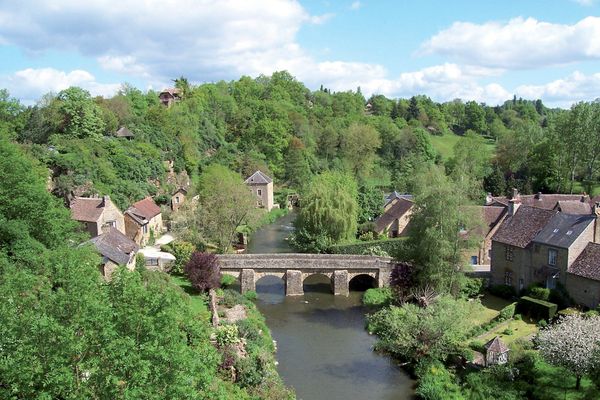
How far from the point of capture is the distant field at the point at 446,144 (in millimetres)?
118062

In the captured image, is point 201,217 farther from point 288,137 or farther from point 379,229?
point 288,137

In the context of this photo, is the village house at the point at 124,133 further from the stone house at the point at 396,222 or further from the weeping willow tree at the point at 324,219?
the stone house at the point at 396,222

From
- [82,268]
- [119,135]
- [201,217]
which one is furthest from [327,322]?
[119,135]

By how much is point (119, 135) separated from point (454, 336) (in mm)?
51356

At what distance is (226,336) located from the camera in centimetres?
2898

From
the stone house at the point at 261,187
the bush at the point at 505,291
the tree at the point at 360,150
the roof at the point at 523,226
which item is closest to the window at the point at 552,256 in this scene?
the roof at the point at 523,226

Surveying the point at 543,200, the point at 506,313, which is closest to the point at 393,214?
the point at 543,200

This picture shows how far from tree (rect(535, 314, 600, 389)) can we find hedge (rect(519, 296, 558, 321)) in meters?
9.45

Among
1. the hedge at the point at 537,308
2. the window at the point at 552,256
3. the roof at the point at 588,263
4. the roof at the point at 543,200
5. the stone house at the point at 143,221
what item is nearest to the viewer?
the roof at the point at 588,263

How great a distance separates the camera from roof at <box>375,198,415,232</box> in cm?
5716

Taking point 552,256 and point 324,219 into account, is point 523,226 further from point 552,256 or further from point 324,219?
point 324,219

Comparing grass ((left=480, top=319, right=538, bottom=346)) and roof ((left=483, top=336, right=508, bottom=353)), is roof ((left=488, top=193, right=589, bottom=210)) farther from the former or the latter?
roof ((left=483, top=336, right=508, bottom=353))

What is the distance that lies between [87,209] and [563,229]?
37523 mm

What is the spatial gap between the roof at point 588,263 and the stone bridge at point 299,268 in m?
13.0
